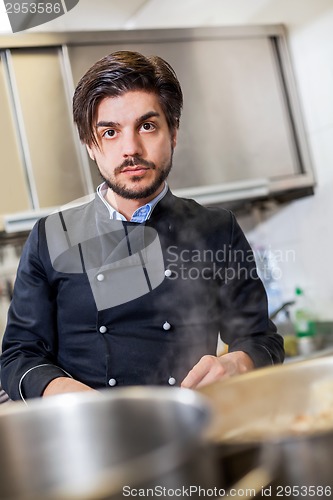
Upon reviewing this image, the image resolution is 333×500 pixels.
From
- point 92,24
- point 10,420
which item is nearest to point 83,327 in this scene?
point 10,420

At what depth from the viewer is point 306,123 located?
4.90ft

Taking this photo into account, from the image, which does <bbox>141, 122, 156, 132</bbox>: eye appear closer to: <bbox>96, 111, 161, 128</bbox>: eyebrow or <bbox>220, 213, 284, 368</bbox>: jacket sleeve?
<bbox>96, 111, 161, 128</bbox>: eyebrow

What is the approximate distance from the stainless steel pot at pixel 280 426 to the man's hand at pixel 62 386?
0.29 metres

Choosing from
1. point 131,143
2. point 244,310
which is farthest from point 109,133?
point 244,310

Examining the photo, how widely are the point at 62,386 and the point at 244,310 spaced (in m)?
0.26

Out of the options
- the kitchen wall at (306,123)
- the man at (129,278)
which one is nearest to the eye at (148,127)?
the man at (129,278)

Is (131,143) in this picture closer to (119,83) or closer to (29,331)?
(119,83)

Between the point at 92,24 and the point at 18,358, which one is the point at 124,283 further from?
the point at 92,24

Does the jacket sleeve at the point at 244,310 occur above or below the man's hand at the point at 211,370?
above

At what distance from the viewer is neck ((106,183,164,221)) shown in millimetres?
876

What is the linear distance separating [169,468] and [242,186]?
46.2 inches

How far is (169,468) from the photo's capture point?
346mm

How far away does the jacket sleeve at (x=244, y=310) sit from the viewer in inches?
35.2

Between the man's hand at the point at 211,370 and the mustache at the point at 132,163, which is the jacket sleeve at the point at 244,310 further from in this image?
the mustache at the point at 132,163
